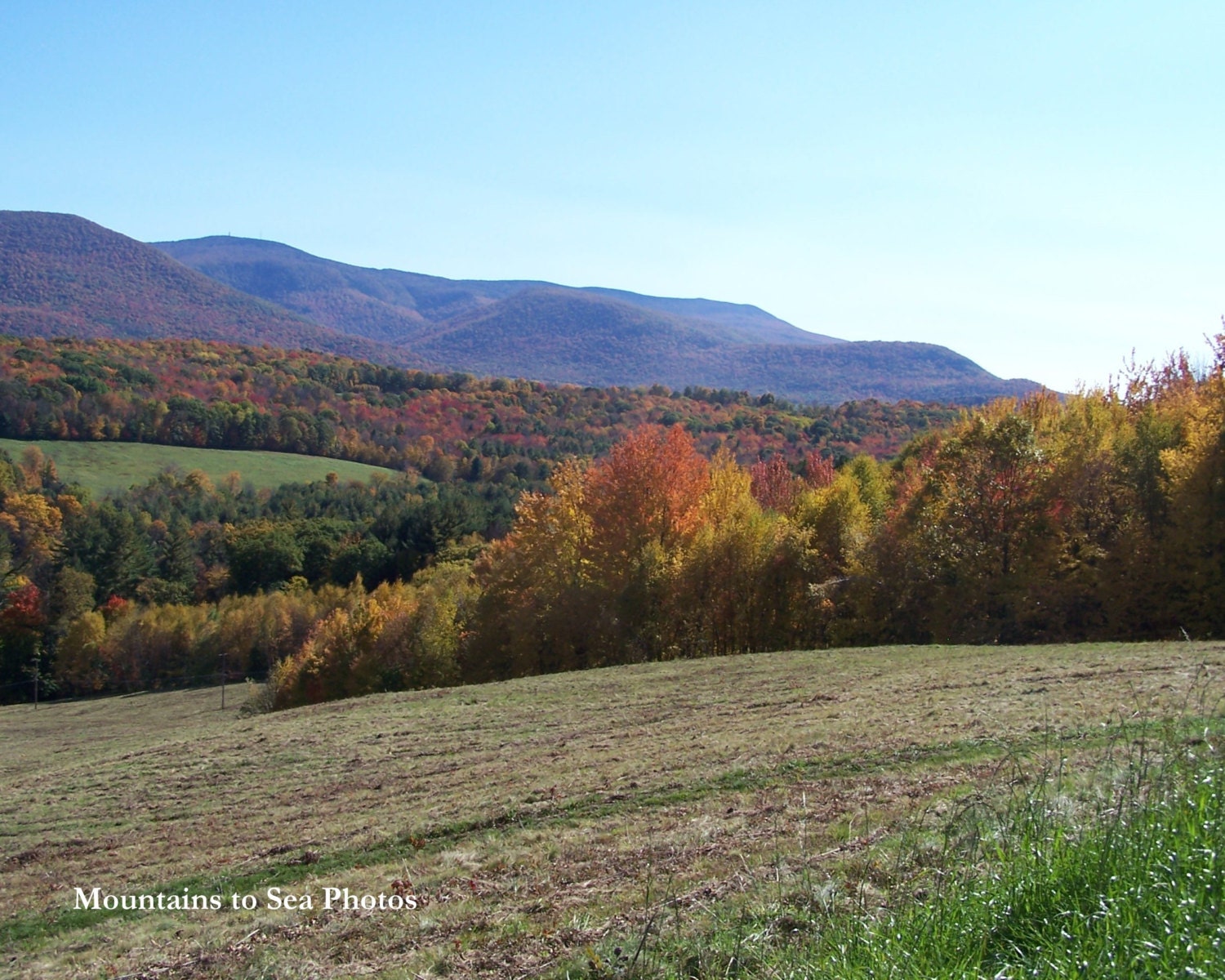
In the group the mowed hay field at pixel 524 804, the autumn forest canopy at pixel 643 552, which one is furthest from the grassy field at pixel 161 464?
the mowed hay field at pixel 524 804

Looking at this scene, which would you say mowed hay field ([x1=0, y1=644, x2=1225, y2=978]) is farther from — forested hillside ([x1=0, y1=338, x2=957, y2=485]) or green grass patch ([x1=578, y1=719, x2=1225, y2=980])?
forested hillside ([x1=0, y1=338, x2=957, y2=485])

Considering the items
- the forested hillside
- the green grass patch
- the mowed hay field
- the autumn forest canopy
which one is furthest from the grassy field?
the green grass patch

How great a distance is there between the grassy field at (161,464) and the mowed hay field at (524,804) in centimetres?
10130

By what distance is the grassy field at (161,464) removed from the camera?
111m

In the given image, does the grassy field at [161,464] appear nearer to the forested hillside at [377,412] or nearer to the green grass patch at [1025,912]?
the forested hillside at [377,412]

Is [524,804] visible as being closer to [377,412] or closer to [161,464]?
[161,464]

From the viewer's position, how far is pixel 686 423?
12450 cm

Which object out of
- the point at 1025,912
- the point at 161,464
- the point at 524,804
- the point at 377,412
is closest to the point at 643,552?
the point at 524,804

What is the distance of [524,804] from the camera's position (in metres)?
11.7

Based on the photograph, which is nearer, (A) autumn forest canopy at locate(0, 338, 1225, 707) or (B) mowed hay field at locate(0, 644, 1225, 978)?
(B) mowed hay field at locate(0, 644, 1225, 978)

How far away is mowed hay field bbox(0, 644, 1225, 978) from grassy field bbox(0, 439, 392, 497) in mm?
101302

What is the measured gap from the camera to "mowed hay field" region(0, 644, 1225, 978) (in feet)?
23.9

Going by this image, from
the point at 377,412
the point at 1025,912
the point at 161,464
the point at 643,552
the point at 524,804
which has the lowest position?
the point at 161,464

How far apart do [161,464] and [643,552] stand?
101706 millimetres
